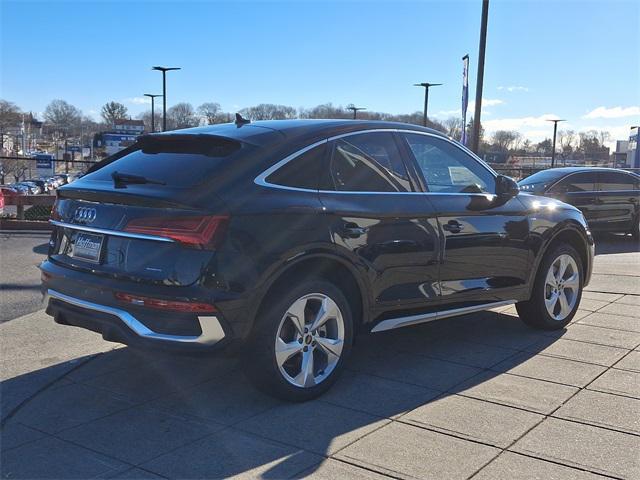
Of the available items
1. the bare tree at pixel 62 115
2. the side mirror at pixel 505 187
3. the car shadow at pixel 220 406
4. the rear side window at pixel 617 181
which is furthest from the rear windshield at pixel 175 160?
the bare tree at pixel 62 115

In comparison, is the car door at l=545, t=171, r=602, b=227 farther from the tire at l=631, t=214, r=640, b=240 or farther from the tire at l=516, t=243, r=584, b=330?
the tire at l=516, t=243, r=584, b=330

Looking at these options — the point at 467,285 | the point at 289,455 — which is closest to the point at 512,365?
the point at 467,285

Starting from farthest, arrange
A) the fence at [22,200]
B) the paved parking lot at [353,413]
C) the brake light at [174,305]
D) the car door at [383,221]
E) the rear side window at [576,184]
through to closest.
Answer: the fence at [22,200] → the rear side window at [576,184] → the car door at [383,221] → the brake light at [174,305] → the paved parking lot at [353,413]

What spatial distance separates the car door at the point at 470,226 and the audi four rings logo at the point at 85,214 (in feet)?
7.55

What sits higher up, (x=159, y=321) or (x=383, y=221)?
(x=383, y=221)

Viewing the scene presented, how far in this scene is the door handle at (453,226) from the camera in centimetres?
479

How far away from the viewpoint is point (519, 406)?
3.96 metres

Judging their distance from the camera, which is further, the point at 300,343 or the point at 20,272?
the point at 20,272

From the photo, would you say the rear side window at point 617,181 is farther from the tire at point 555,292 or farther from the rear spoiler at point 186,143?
the rear spoiler at point 186,143

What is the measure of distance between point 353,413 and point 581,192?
11.1 meters

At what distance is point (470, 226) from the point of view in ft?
→ 16.4

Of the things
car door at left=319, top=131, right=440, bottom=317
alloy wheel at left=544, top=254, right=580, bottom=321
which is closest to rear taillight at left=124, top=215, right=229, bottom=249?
car door at left=319, top=131, right=440, bottom=317

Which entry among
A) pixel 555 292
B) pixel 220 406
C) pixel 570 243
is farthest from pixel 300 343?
pixel 570 243

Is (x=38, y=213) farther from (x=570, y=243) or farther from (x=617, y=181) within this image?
(x=617, y=181)
